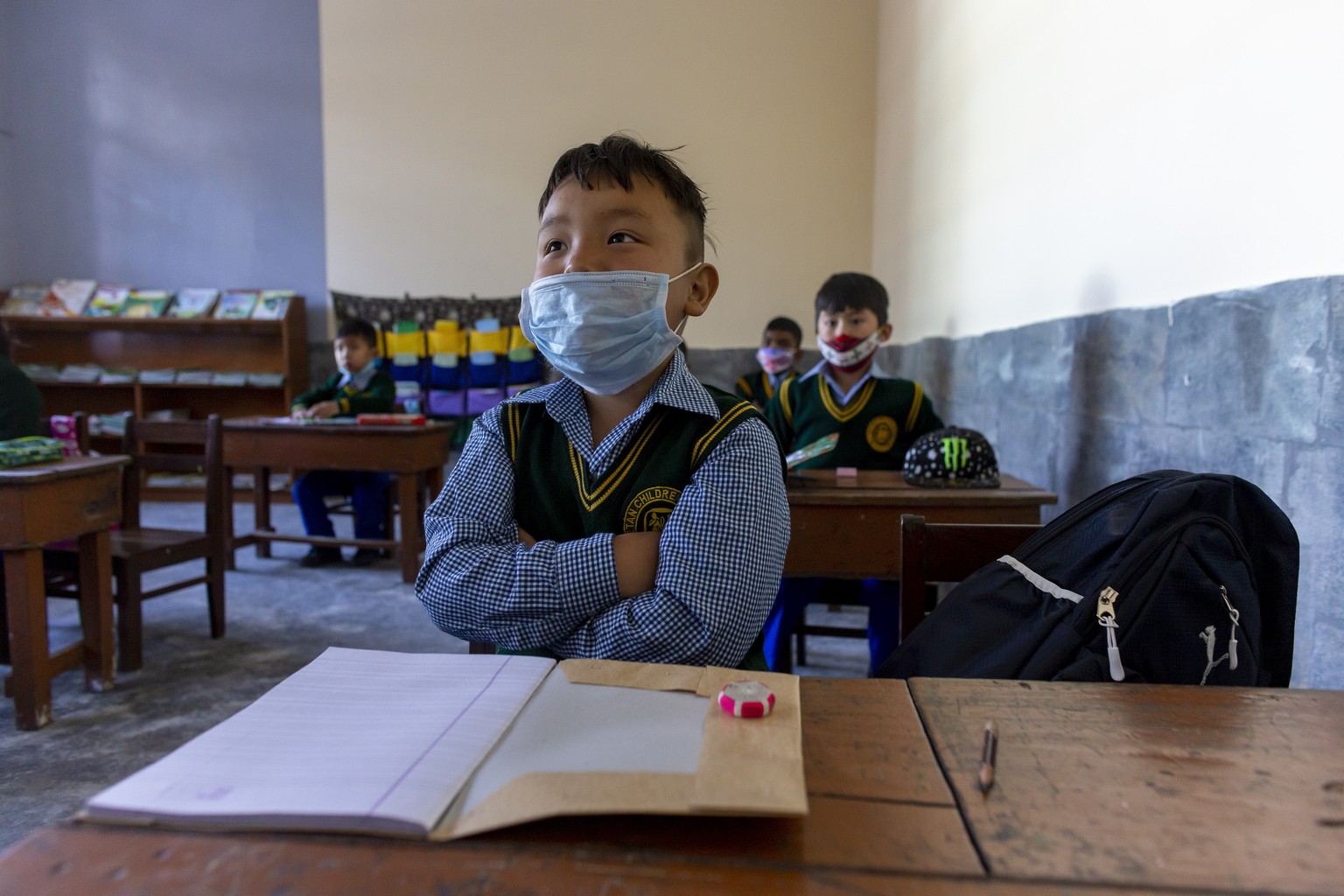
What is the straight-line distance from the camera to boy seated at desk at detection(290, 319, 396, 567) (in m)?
4.64

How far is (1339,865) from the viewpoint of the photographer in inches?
18.2

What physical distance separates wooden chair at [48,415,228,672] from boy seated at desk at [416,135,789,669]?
7.61 ft

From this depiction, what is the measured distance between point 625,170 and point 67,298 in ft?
23.4

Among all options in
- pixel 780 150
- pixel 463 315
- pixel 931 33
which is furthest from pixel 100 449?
pixel 931 33

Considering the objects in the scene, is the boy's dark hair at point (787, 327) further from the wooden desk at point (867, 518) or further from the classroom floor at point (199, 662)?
the wooden desk at point (867, 518)

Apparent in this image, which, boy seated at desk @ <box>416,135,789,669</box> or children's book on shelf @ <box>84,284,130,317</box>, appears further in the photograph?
children's book on shelf @ <box>84,284,130,317</box>

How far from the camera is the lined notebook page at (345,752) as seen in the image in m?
0.48

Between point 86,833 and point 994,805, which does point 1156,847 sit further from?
point 86,833

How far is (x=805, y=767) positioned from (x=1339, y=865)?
0.29 meters

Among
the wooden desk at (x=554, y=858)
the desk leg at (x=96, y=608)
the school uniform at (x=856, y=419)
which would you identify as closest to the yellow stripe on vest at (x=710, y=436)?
the wooden desk at (x=554, y=858)

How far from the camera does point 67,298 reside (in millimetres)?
6570

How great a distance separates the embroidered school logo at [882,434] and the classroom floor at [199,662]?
29.6 inches

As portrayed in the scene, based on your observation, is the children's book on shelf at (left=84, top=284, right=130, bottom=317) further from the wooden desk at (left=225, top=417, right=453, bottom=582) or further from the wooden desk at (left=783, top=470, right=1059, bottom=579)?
the wooden desk at (left=783, top=470, right=1059, bottom=579)

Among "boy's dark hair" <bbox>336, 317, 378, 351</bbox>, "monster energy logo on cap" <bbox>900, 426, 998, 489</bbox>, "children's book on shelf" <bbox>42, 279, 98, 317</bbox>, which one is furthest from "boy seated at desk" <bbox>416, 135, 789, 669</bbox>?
"children's book on shelf" <bbox>42, 279, 98, 317</bbox>
